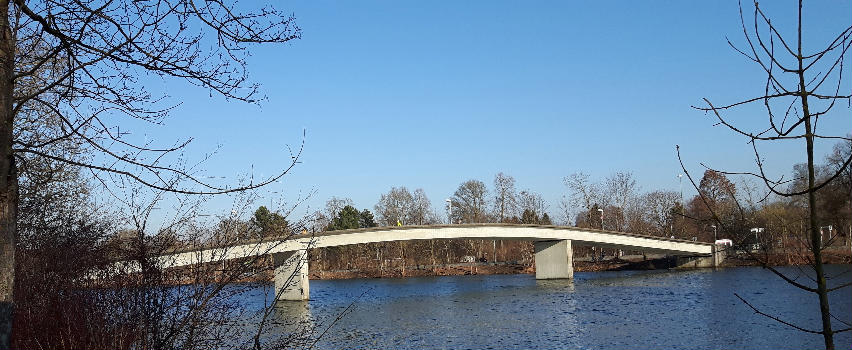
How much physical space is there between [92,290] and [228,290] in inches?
64.9

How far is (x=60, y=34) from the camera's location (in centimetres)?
482

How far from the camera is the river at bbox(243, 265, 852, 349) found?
763 inches

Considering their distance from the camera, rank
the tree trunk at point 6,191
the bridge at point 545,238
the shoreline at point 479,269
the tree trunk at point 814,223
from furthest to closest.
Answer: the shoreline at point 479,269
the bridge at point 545,238
the tree trunk at point 6,191
the tree trunk at point 814,223

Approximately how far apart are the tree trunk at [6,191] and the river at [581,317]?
9.92ft

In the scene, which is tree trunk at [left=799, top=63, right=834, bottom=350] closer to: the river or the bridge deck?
the river

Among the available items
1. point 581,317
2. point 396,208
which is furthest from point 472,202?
point 581,317

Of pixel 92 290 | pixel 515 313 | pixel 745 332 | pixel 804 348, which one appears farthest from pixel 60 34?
pixel 515 313

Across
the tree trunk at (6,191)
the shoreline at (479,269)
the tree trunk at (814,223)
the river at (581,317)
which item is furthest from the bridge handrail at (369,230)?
the shoreline at (479,269)

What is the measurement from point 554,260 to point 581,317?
2662 cm

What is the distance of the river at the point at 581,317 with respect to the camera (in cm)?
1938

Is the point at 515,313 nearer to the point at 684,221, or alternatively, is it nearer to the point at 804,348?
the point at 804,348

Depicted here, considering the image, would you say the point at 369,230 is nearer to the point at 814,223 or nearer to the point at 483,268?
the point at 483,268

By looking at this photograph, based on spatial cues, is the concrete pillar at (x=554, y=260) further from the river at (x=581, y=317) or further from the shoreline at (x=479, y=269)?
the river at (x=581, y=317)

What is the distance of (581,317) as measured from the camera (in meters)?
25.7
